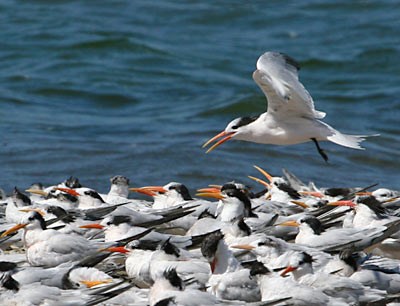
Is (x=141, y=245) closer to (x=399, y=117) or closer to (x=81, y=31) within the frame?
(x=399, y=117)

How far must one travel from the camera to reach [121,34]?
26094 millimetres

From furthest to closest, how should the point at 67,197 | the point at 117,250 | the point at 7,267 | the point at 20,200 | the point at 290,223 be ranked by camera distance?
the point at 67,197 < the point at 20,200 < the point at 290,223 < the point at 117,250 < the point at 7,267

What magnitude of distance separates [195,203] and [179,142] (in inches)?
253

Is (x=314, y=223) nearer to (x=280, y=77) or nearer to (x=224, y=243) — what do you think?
(x=224, y=243)

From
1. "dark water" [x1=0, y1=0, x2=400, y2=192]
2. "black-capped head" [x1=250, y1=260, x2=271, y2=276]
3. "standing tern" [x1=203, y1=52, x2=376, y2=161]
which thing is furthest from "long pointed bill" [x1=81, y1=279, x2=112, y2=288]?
"dark water" [x1=0, y1=0, x2=400, y2=192]

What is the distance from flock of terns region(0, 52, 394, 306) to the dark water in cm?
323

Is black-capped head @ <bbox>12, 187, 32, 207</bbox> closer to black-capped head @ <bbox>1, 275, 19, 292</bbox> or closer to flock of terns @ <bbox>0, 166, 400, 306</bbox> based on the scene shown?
flock of terns @ <bbox>0, 166, 400, 306</bbox>

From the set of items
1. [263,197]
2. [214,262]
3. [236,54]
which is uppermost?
[214,262]

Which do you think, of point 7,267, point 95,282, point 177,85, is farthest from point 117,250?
point 177,85

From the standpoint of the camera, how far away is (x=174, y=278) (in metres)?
6.59

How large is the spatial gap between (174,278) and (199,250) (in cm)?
142

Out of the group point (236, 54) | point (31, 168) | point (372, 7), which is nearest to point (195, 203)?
point (31, 168)

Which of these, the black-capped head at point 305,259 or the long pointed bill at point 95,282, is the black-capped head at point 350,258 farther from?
the long pointed bill at point 95,282

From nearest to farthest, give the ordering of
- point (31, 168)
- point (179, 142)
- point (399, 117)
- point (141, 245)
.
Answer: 1. point (141, 245)
2. point (31, 168)
3. point (179, 142)
4. point (399, 117)
